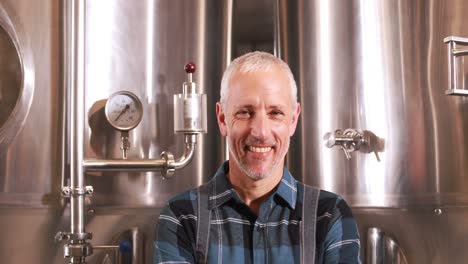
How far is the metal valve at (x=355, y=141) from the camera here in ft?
6.02

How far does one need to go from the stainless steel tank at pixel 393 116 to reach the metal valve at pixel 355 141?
16mm

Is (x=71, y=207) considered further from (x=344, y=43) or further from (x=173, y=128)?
(x=344, y=43)

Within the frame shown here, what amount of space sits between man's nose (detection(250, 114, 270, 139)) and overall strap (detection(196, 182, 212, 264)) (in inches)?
6.7

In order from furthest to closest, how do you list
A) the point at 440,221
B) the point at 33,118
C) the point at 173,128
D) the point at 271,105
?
the point at 173,128, the point at 33,118, the point at 440,221, the point at 271,105

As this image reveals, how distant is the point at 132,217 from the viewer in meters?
1.91

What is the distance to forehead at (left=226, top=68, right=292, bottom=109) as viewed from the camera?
1.23 meters

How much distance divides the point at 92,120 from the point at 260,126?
2.62 ft

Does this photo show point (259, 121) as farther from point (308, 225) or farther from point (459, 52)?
point (459, 52)

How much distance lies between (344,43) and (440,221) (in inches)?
24.1

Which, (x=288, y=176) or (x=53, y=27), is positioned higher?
(x=53, y=27)

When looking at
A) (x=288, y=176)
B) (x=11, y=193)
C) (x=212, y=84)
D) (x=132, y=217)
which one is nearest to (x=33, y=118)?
(x=11, y=193)

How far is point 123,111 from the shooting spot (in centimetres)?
186

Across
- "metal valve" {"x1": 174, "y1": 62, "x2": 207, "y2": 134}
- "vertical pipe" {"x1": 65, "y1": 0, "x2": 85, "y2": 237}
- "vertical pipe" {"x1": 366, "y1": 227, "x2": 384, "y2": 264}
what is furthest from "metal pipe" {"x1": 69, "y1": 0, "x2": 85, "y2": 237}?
"vertical pipe" {"x1": 366, "y1": 227, "x2": 384, "y2": 264}

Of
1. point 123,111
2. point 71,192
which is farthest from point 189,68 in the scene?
point 71,192
